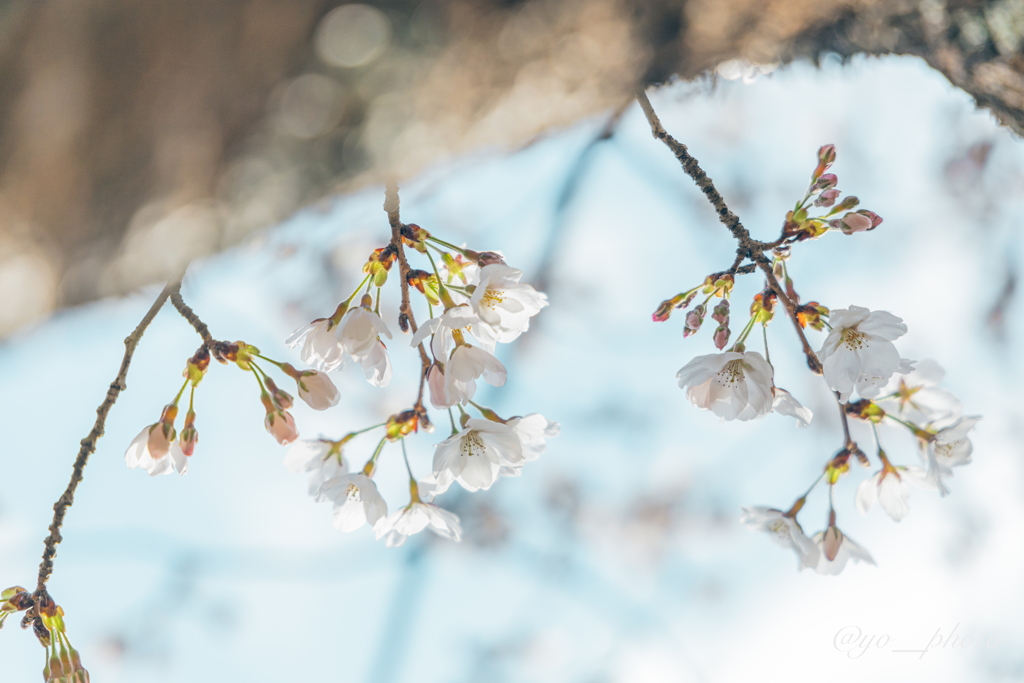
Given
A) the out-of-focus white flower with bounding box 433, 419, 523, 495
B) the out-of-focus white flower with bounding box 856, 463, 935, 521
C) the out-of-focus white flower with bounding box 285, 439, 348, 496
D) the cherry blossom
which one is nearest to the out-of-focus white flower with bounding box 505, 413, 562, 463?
the out-of-focus white flower with bounding box 433, 419, 523, 495

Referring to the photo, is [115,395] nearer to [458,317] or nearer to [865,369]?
[458,317]

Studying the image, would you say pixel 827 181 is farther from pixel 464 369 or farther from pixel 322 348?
pixel 322 348

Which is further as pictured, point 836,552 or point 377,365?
point 836,552

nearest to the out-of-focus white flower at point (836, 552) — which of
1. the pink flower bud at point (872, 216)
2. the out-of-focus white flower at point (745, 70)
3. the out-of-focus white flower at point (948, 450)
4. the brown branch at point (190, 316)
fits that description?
the out-of-focus white flower at point (948, 450)

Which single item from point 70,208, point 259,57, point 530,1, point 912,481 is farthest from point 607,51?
point 912,481

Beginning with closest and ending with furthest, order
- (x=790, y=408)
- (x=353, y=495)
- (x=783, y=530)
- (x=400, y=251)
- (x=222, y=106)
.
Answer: (x=222, y=106), (x=400, y=251), (x=790, y=408), (x=353, y=495), (x=783, y=530)

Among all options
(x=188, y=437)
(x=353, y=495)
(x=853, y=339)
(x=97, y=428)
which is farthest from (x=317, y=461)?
(x=853, y=339)
